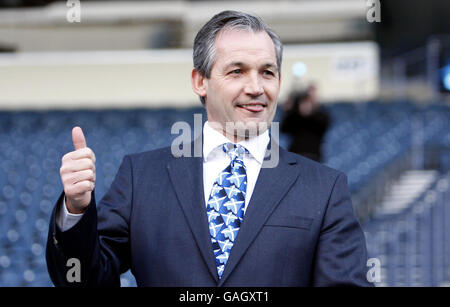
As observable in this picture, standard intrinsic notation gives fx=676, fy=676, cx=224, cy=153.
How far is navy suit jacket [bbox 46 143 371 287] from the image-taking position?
150 centimetres

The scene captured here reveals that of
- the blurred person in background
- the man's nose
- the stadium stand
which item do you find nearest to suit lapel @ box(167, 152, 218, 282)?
the man's nose

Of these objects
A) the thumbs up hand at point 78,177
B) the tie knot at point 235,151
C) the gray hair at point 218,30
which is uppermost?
the gray hair at point 218,30

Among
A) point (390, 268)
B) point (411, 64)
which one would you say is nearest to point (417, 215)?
point (390, 268)

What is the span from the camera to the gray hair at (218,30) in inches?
64.6

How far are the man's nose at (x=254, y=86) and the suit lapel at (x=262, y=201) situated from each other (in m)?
0.19

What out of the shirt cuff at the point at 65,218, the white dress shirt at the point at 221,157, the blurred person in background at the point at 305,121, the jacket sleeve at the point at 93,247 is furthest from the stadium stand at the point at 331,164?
the shirt cuff at the point at 65,218

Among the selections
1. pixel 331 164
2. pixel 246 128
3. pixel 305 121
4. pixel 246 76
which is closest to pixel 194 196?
pixel 246 128

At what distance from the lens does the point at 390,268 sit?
4531 mm

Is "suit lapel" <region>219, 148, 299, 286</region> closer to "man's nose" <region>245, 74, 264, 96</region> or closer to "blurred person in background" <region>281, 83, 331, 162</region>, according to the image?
"man's nose" <region>245, 74, 264, 96</region>

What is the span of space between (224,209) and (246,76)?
32cm

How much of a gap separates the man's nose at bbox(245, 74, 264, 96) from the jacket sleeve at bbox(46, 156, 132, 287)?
38 centimetres

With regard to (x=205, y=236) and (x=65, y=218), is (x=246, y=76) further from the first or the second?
(x=65, y=218)

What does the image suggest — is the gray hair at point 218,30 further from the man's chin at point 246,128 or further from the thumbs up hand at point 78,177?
the thumbs up hand at point 78,177

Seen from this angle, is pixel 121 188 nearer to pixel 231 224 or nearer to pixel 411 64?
pixel 231 224
